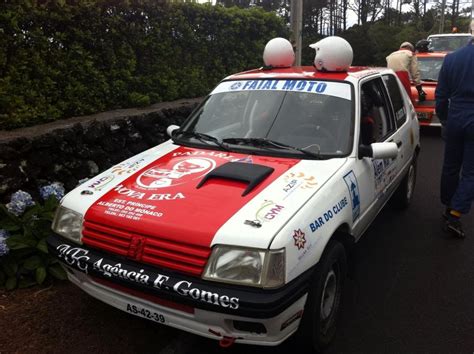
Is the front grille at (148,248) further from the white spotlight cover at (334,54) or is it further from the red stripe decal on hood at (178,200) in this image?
the white spotlight cover at (334,54)

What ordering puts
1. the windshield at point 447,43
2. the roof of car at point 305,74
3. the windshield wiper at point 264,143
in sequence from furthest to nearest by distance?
the windshield at point 447,43 → the roof of car at point 305,74 → the windshield wiper at point 264,143

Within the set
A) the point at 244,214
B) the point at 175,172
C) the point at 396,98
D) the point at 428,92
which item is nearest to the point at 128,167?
the point at 175,172

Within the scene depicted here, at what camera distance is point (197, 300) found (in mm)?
2271

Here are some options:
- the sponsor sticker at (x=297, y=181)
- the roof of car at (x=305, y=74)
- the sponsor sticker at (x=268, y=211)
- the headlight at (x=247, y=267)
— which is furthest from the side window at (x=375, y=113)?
the headlight at (x=247, y=267)

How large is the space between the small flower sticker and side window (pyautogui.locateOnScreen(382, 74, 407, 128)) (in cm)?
262

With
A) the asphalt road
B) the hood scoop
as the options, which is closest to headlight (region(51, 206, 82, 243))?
the hood scoop

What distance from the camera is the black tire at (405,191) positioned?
16.9ft

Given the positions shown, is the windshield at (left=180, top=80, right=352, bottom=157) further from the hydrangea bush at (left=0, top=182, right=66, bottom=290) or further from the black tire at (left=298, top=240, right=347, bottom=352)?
the hydrangea bush at (left=0, top=182, right=66, bottom=290)

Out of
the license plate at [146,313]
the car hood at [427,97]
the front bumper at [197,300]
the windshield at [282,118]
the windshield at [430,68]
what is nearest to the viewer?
the front bumper at [197,300]

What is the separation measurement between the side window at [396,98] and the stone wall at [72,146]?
2788mm

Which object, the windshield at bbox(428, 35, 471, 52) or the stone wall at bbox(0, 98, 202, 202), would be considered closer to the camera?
the stone wall at bbox(0, 98, 202, 202)

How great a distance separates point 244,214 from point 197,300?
53 centimetres

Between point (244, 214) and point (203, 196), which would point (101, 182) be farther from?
point (244, 214)

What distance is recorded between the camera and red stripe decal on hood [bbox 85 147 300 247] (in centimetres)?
244
